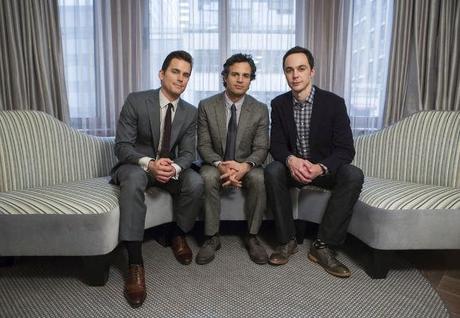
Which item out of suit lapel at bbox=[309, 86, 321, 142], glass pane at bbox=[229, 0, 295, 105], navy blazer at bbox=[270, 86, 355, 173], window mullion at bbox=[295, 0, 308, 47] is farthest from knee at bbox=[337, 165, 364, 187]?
window mullion at bbox=[295, 0, 308, 47]

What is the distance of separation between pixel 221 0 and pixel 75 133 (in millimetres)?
1495

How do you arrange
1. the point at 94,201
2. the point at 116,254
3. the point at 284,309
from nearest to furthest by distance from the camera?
the point at 284,309 < the point at 94,201 < the point at 116,254

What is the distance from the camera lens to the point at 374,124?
2.74 metres

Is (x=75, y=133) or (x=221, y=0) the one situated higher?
(x=221, y=0)

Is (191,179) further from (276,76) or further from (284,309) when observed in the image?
(276,76)

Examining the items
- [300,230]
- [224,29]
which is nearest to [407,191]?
[300,230]

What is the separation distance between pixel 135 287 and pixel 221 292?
37cm

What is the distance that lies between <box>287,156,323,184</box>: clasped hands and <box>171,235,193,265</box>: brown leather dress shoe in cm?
70

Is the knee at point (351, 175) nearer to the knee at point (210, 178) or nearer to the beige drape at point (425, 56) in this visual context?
the knee at point (210, 178)

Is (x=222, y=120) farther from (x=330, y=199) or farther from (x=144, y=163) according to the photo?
(x=330, y=199)

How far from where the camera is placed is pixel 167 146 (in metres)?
1.91

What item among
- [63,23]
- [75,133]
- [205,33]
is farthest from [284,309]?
[63,23]

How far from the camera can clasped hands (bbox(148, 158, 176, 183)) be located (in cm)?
167

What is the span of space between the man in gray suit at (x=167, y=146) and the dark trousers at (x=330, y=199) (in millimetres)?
397
